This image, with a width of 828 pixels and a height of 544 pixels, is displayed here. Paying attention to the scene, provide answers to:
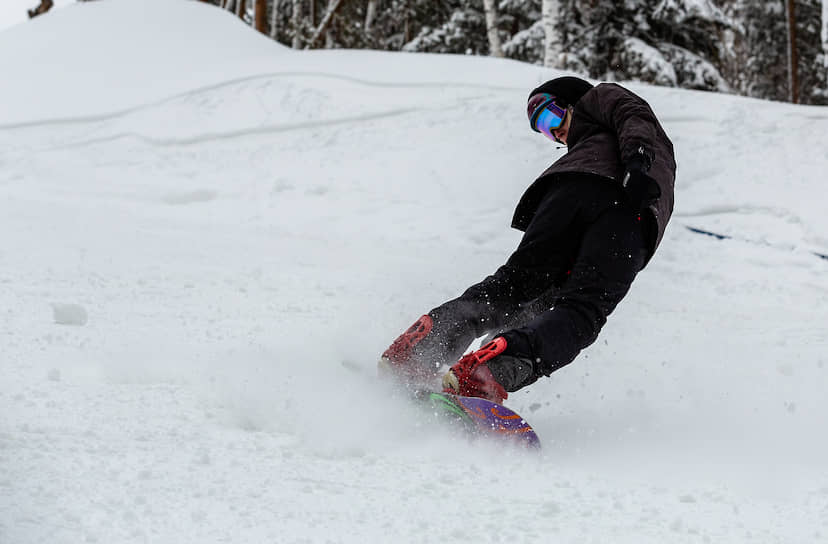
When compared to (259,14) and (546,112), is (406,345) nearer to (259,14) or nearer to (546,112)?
(546,112)

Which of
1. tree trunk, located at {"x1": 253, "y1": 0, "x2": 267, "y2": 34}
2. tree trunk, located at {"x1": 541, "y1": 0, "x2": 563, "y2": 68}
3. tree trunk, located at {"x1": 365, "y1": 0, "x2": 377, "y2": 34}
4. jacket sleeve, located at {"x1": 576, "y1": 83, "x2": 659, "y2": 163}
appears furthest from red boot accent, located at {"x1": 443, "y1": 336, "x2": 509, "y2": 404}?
tree trunk, located at {"x1": 365, "y1": 0, "x2": 377, "y2": 34}

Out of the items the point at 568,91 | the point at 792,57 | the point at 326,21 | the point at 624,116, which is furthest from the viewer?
the point at 792,57

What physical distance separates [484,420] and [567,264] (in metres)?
0.88

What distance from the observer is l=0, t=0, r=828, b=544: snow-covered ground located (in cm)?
174

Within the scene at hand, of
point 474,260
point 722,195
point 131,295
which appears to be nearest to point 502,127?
point 722,195

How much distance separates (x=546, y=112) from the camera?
3119 mm

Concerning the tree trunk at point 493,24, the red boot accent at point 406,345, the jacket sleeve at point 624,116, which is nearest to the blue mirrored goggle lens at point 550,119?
the jacket sleeve at point 624,116

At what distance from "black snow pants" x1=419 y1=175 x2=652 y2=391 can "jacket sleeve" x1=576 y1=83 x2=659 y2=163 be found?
0.16 metres

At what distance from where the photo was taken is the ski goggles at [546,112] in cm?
310

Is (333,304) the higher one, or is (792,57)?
(333,304)

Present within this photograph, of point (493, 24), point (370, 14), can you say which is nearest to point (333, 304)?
point (493, 24)

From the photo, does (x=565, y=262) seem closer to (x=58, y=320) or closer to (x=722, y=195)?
(x=58, y=320)

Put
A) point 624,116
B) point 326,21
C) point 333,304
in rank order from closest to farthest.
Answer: point 624,116 → point 333,304 → point 326,21

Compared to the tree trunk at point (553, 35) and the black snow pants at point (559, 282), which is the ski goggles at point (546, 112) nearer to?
the black snow pants at point (559, 282)
